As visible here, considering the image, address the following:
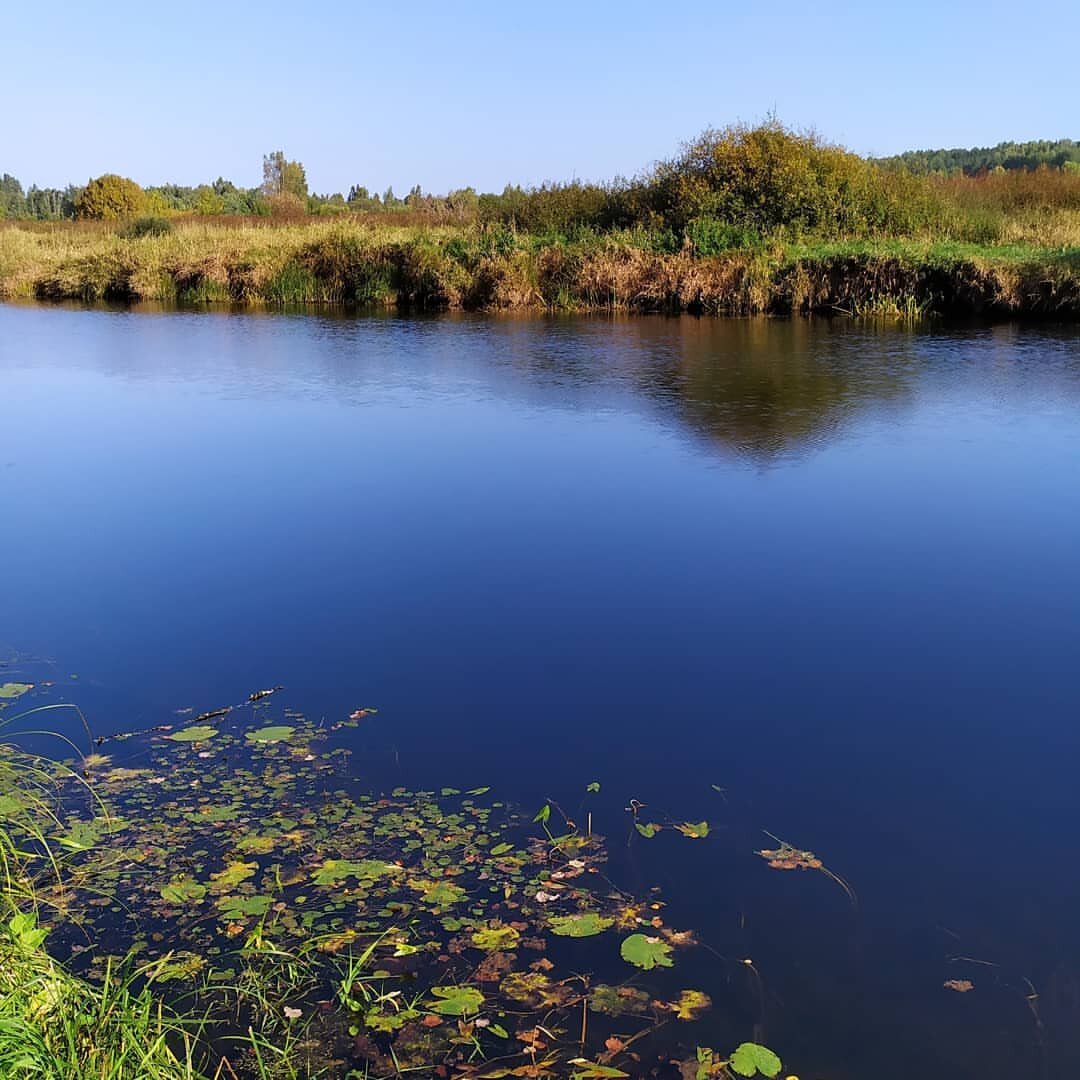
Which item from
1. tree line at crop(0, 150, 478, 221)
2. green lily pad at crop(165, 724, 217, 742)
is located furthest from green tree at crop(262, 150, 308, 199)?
green lily pad at crop(165, 724, 217, 742)

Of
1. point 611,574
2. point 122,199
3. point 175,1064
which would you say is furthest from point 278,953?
point 122,199

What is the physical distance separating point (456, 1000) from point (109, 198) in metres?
42.4

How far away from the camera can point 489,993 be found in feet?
8.03

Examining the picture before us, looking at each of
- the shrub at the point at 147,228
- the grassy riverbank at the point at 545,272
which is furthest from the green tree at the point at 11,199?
the grassy riverbank at the point at 545,272

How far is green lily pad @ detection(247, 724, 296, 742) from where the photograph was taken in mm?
3621

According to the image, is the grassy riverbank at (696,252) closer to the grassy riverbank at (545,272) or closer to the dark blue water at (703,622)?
the grassy riverbank at (545,272)

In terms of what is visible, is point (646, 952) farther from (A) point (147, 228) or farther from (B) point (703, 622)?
(A) point (147, 228)

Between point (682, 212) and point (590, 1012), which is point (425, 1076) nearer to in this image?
point (590, 1012)

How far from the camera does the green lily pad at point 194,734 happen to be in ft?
11.9

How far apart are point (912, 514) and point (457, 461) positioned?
289 centimetres

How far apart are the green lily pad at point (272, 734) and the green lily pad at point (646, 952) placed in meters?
1.44

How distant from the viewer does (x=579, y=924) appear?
8.78 ft

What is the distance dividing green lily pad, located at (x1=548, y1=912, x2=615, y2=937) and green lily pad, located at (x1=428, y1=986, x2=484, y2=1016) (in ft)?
0.92

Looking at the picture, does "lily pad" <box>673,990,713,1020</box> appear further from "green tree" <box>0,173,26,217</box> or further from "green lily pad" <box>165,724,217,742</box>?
"green tree" <box>0,173,26,217</box>
